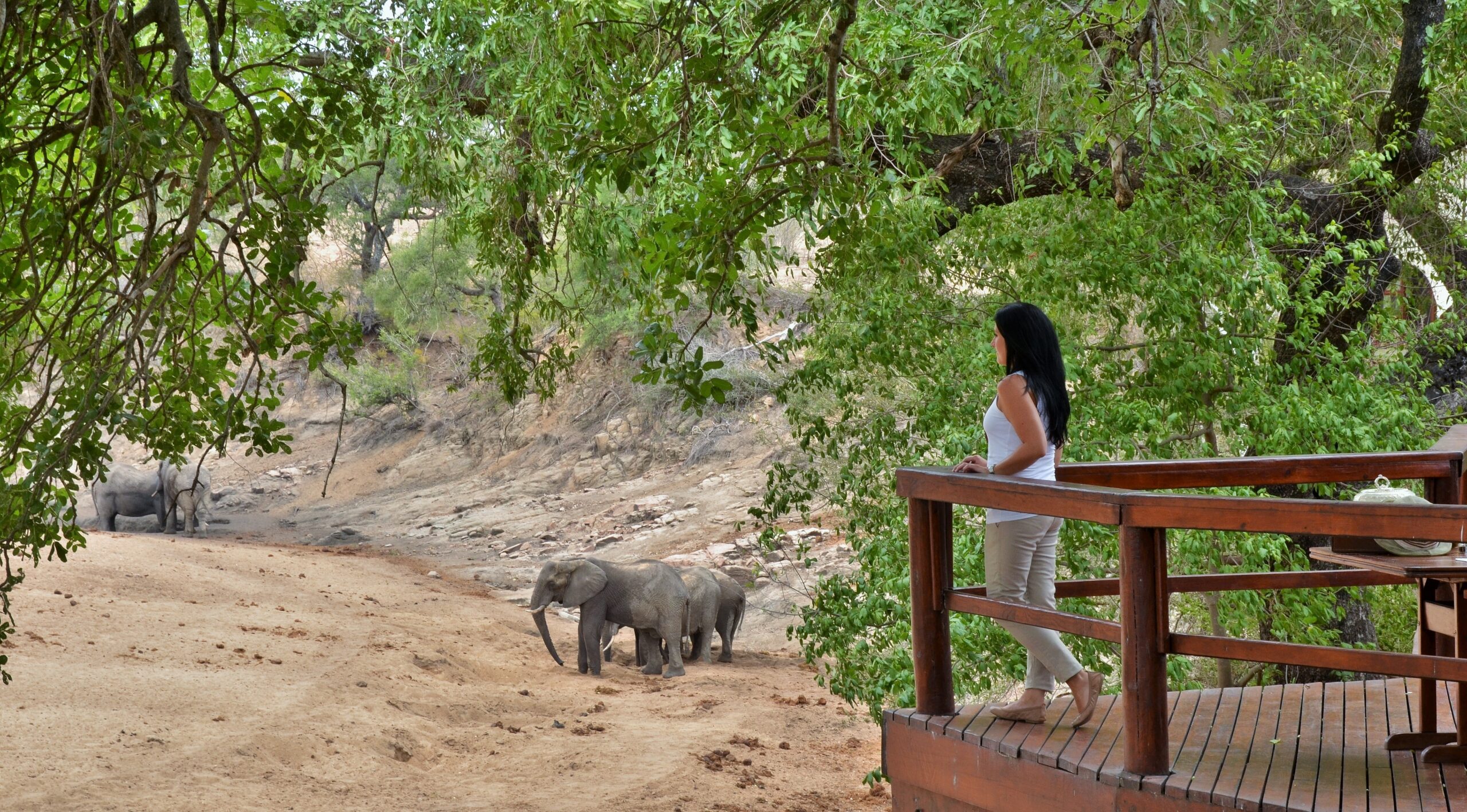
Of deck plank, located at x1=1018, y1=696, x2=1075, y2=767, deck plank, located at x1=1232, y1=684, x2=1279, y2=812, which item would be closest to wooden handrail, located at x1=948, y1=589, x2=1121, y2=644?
deck plank, located at x1=1018, y1=696, x2=1075, y2=767

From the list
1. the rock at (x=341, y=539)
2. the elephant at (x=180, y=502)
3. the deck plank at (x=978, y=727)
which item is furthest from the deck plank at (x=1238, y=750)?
the elephant at (x=180, y=502)

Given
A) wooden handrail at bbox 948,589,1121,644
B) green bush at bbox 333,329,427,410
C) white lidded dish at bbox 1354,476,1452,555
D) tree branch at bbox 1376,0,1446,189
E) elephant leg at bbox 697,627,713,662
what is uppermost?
tree branch at bbox 1376,0,1446,189

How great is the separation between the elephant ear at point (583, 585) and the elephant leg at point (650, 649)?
2.50 ft

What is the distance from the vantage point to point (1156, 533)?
3.23 m

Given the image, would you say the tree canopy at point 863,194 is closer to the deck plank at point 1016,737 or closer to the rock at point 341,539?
the deck plank at point 1016,737

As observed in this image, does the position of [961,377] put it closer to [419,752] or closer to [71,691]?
[419,752]

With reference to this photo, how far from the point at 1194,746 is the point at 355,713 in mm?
7539

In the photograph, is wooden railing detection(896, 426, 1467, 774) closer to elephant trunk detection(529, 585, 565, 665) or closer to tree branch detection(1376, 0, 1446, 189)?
tree branch detection(1376, 0, 1446, 189)

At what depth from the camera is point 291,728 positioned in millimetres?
9031

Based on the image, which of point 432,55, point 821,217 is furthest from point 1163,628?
point 432,55

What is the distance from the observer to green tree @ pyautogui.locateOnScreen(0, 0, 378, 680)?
4.51m

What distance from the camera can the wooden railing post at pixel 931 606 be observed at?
154 inches

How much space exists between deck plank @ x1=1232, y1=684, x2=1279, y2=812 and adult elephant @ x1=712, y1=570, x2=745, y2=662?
1001 centimetres

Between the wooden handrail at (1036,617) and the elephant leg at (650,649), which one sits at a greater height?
the wooden handrail at (1036,617)
